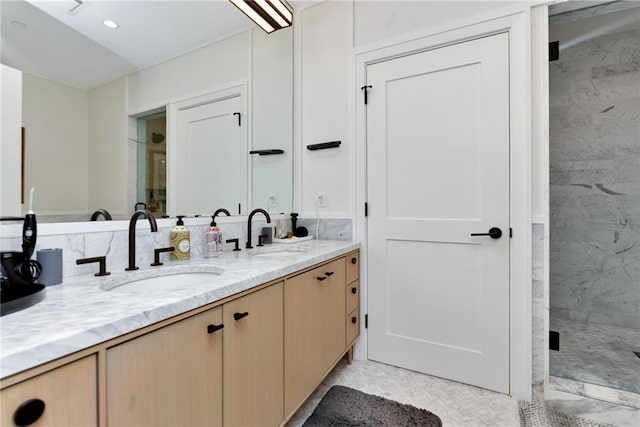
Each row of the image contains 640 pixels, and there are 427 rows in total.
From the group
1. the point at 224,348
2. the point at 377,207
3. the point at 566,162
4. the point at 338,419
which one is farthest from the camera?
the point at 566,162

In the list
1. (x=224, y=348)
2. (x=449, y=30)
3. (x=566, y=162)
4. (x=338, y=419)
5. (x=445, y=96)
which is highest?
(x=449, y=30)

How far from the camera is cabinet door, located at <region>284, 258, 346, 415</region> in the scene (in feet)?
4.38

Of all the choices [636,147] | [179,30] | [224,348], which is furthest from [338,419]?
[636,147]

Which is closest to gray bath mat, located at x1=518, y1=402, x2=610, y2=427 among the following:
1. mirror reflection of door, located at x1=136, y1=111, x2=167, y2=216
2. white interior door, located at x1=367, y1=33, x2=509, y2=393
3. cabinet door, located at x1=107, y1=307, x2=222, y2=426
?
white interior door, located at x1=367, y1=33, x2=509, y2=393

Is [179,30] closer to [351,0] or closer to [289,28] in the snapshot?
[289,28]

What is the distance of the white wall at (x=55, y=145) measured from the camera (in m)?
1.06

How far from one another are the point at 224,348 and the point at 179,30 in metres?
1.61

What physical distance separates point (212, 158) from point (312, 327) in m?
1.13

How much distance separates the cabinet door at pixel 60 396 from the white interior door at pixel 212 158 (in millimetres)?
1052

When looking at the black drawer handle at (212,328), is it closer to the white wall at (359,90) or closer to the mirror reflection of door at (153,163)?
the mirror reflection of door at (153,163)

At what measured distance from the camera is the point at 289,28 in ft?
7.90

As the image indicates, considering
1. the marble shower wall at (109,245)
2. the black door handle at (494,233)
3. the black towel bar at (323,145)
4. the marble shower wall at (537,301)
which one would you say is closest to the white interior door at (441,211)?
the black door handle at (494,233)

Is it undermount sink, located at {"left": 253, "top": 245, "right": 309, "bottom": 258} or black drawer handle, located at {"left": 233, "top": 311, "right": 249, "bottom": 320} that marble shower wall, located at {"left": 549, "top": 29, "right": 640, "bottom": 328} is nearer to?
undermount sink, located at {"left": 253, "top": 245, "right": 309, "bottom": 258}

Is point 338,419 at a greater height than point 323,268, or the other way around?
point 323,268
